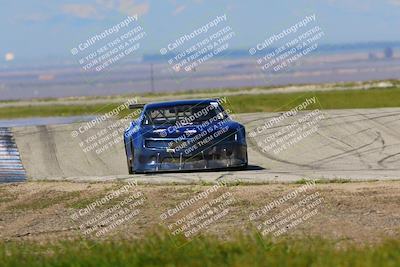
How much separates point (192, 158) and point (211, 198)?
4.49 m

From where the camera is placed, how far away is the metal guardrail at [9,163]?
23.9 m

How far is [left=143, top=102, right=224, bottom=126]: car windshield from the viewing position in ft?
70.7

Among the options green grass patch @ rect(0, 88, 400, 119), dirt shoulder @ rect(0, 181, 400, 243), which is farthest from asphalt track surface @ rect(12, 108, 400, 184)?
green grass patch @ rect(0, 88, 400, 119)

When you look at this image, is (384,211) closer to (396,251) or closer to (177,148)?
(396,251)

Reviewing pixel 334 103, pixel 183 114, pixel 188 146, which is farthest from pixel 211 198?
pixel 334 103

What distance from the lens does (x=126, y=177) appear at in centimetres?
2022

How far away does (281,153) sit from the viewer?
86.2 feet

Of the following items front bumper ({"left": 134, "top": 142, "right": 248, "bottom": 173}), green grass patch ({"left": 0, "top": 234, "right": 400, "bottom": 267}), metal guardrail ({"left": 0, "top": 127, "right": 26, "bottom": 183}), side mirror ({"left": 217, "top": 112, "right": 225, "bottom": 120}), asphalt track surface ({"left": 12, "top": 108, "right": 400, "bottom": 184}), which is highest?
green grass patch ({"left": 0, "top": 234, "right": 400, "bottom": 267})

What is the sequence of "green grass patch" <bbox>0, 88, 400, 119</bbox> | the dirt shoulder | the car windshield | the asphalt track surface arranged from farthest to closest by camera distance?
"green grass patch" <bbox>0, 88, 400, 119</bbox> → the car windshield → the asphalt track surface → the dirt shoulder

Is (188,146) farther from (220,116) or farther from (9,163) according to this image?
(9,163)

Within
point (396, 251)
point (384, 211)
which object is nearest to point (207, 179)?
point (384, 211)

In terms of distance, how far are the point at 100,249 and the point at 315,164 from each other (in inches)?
499

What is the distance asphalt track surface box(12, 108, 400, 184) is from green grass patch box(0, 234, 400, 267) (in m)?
6.65

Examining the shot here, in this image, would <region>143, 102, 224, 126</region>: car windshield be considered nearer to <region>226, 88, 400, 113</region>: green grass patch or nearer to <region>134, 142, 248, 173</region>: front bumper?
<region>134, 142, 248, 173</region>: front bumper
